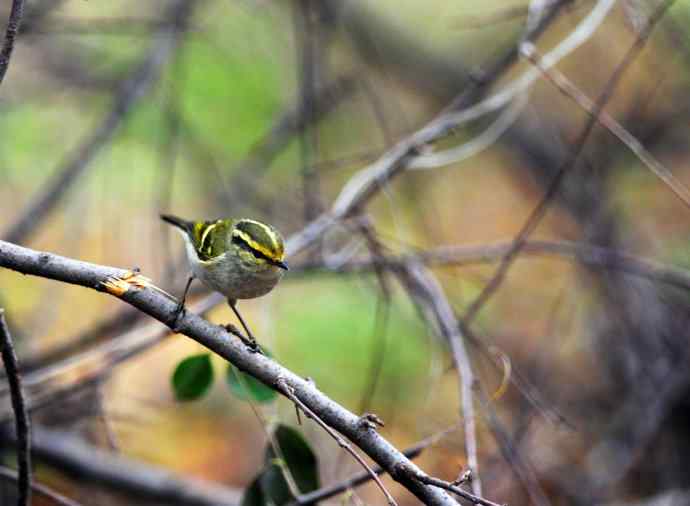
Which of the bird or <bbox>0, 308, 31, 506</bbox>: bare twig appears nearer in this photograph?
<bbox>0, 308, 31, 506</bbox>: bare twig

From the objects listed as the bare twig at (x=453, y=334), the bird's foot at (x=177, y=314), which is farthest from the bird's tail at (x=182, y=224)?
the bird's foot at (x=177, y=314)

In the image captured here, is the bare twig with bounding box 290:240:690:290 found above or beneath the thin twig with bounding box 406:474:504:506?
above

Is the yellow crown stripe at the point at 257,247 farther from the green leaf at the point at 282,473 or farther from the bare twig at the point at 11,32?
the bare twig at the point at 11,32

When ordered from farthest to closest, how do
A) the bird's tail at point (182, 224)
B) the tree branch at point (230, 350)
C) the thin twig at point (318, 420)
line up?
1. the bird's tail at point (182, 224)
2. the tree branch at point (230, 350)
3. the thin twig at point (318, 420)

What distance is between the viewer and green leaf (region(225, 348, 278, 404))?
2.67 m

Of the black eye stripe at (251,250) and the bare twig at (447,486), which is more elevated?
the black eye stripe at (251,250)

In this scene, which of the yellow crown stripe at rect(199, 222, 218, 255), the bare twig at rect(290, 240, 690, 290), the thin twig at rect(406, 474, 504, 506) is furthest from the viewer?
the bare twig at rect(290, 240, 690, 290)

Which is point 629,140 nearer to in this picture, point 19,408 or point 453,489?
point 453,489

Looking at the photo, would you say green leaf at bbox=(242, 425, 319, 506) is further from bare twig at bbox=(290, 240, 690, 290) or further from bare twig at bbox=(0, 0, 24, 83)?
bare twig at bbox=(0, 0, 24, 83)

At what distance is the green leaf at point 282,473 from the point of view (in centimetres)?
275

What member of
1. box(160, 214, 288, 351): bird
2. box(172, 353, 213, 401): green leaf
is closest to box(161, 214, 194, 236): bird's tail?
box(160, 214, 288, 351): bird

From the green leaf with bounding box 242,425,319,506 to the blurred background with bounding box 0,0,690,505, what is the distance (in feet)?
0.54

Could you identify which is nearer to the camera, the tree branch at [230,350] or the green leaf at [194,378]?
the tree branch at [230,350]

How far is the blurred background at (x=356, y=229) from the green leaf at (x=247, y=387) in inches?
1.8
